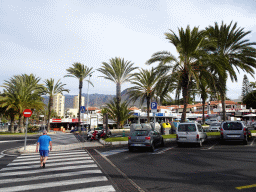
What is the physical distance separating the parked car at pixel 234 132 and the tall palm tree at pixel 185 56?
4.49 metres

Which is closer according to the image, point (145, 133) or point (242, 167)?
point (242, 167)

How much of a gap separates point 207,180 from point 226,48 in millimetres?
22647

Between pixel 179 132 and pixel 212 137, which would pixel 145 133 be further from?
pixel 212 137

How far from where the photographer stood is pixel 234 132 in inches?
648

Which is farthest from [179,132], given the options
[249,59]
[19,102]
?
[19,102]

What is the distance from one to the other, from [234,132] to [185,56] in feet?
26.5

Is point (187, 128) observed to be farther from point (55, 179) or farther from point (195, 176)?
point (55, 179)

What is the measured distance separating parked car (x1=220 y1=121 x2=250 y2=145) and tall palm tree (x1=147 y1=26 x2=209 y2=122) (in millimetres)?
4490

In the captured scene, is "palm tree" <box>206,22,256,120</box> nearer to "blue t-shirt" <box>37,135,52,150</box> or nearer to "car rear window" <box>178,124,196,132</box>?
"car rear window" <box>178,124,196,132</box>

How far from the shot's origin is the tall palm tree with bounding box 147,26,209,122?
→ 63.8 feet

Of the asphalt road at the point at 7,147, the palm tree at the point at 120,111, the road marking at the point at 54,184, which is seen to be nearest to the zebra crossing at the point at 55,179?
the road marking at the point at 54,184

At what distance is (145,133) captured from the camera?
13.6 m

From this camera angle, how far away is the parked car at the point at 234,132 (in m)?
16.2

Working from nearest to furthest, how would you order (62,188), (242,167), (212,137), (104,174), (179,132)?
(62,188) → (104,174) → (242,167) → (179,132) → (212,137)
